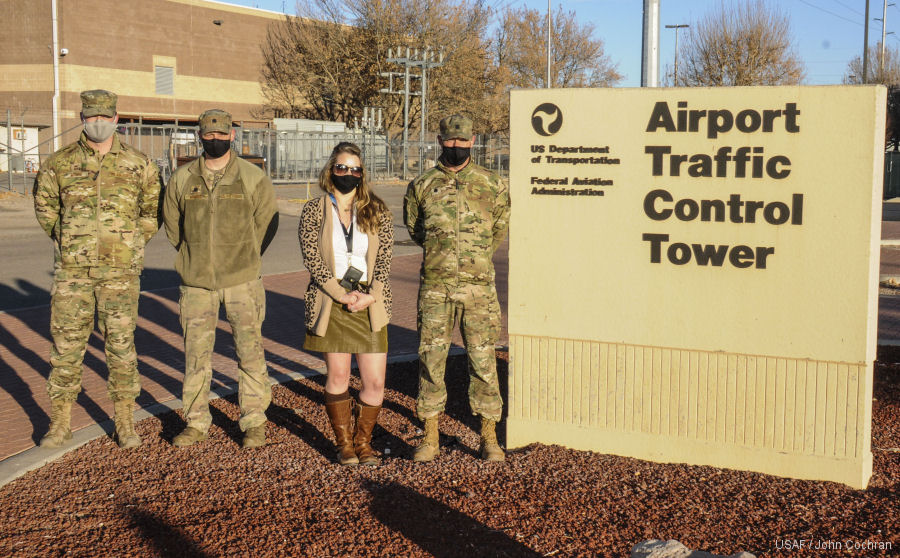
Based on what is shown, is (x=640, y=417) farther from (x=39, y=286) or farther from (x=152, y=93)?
(x=152, y=93)

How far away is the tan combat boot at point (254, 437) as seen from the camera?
17.5 ft

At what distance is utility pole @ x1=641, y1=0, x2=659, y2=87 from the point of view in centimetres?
586

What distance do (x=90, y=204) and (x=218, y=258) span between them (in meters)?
0.80

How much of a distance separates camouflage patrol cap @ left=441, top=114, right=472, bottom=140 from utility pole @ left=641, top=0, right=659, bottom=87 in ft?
4.38

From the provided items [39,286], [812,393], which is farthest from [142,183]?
[39,286]

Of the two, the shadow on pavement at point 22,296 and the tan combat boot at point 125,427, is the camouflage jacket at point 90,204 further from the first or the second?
the shadow on pavement at point 22,296

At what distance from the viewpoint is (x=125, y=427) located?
5398mm

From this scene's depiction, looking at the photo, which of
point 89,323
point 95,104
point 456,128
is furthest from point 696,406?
point 95,104

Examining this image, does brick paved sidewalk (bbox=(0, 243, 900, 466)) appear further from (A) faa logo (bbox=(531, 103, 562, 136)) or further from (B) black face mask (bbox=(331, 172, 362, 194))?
(A) faa logo (bbox=(531, 103, 562, 136))

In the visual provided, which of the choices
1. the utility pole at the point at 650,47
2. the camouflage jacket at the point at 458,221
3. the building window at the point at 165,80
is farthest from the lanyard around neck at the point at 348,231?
the building window at the point at 165,80

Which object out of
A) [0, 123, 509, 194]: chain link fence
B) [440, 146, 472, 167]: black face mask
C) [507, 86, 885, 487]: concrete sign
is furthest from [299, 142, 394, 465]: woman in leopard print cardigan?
[0, 123, 509, 194]: chain link fence

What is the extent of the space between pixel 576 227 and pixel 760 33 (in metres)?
38.6

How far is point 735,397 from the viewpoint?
491cm

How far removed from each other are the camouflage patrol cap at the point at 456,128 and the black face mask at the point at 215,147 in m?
1.24
